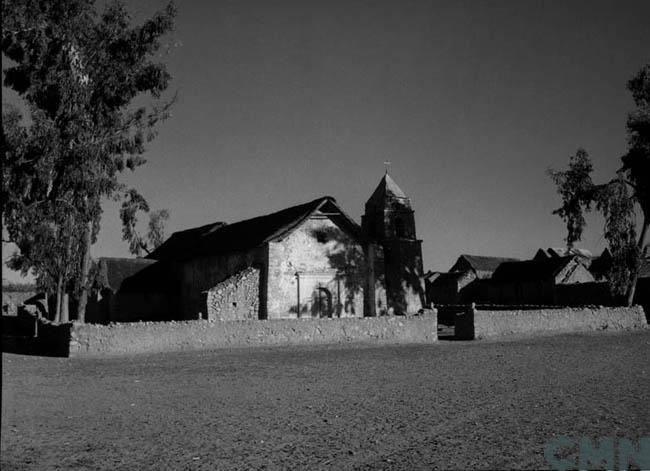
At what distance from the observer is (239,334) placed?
2164cm

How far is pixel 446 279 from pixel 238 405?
58.3 meters

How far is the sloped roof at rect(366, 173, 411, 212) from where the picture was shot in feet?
120

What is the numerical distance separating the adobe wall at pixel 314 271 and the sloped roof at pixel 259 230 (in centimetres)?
47

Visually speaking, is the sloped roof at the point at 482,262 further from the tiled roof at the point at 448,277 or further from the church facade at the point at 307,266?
the church facade at the point at 307,266

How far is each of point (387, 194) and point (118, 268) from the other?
18.0 meters

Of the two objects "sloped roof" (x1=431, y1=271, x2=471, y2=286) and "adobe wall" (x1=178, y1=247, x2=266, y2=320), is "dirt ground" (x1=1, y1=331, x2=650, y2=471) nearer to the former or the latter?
"adobe wall" (x1=178, y1=247, x2=266, y2=320)

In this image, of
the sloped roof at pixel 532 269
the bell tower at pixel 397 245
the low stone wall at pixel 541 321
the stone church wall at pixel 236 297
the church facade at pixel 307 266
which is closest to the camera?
the low stone wall at pixel 541 321

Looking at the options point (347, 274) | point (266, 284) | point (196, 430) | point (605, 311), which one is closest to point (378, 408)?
point (196, 430)

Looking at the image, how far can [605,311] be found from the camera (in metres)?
32.2

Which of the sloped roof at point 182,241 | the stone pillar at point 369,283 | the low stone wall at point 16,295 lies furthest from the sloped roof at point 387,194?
the low stone wall at point 16,295

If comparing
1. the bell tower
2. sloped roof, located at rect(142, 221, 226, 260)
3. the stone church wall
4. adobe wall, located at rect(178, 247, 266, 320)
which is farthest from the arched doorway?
sloped roof, located at rect(142, 221, 226, 260)

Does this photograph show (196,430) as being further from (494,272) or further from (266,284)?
(494,272)

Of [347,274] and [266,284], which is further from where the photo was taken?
[347,274]

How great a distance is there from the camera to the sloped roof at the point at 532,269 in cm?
5550
